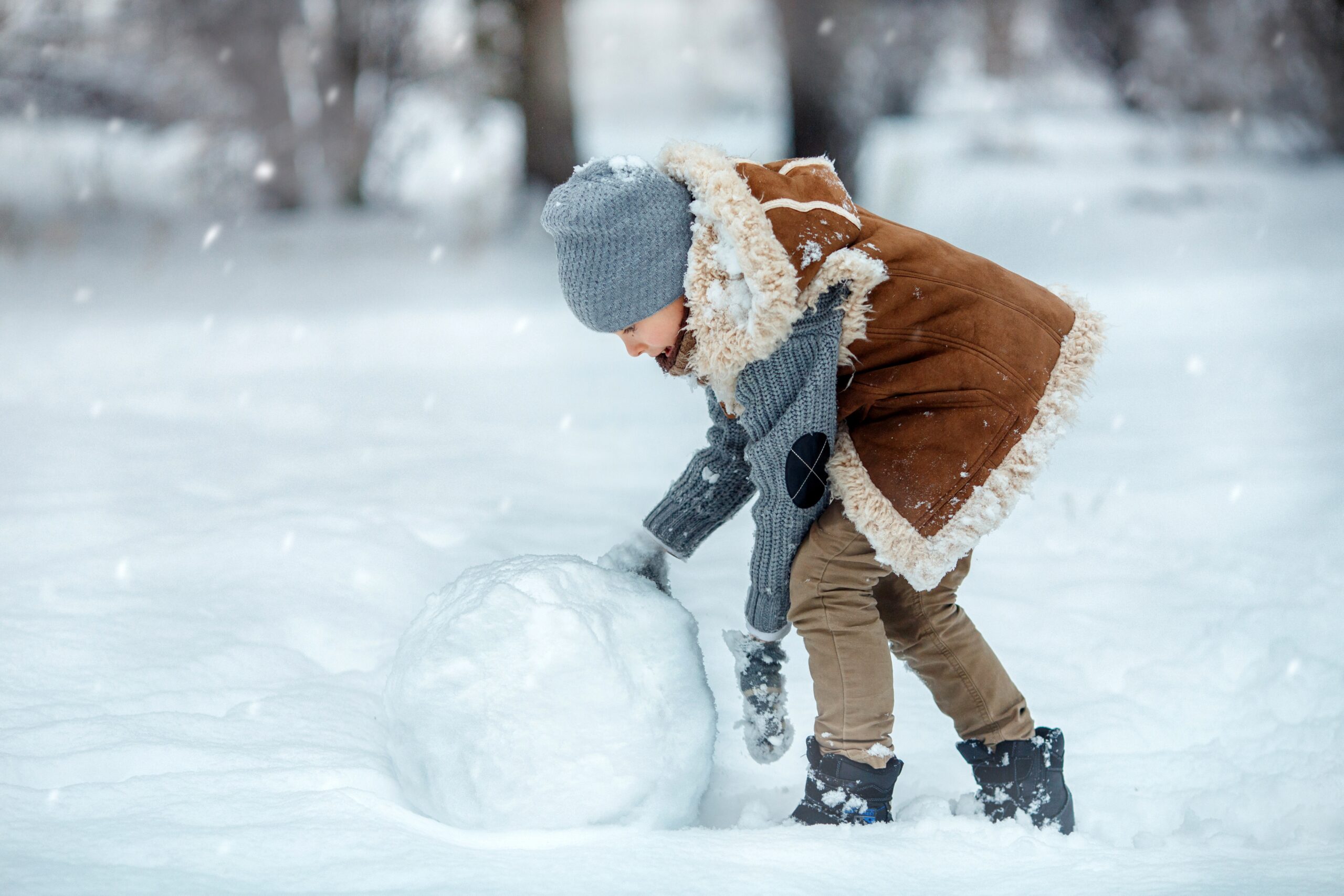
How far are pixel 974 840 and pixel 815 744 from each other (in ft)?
0.94

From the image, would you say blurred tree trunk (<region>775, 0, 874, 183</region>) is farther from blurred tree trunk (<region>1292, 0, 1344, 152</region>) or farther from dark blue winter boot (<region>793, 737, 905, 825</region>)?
dark blue winter boot (<region>793, 737, 905, 825</region>)

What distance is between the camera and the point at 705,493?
1934 millimetres

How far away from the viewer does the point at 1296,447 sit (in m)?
3.50

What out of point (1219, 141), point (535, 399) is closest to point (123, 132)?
point (535, 399)

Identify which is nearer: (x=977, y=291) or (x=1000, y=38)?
(x=977, y=291)

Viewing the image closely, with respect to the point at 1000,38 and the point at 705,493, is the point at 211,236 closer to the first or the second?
the point at 705,493

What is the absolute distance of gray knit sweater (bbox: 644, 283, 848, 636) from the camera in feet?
5.25

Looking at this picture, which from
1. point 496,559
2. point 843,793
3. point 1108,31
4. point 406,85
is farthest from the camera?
point 1108,31

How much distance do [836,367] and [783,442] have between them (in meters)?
0.14

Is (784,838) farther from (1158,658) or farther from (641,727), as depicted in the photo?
(1158,658)

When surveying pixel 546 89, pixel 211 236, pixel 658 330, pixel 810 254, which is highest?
pixel 546 89

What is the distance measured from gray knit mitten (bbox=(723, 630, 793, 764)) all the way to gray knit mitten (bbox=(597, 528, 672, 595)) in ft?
0.61

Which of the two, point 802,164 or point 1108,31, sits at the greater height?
point 1108,31

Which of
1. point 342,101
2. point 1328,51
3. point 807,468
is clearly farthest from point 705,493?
point 1328,51
